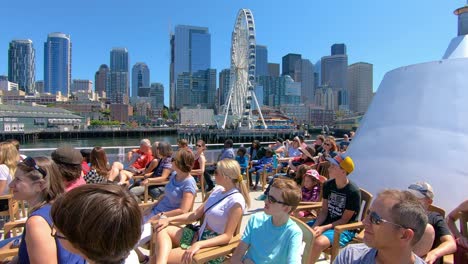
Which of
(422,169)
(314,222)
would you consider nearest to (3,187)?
(314,222)

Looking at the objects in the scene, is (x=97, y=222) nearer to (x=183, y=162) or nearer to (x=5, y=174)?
(x=183, y=162)

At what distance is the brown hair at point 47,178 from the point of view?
199 centimetres

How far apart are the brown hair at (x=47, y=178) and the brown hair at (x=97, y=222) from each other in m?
1.03

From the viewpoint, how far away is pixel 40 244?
152 cm

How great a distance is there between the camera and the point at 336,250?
2.81m

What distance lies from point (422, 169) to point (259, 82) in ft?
629

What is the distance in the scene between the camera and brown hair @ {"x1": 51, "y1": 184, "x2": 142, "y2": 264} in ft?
3.35

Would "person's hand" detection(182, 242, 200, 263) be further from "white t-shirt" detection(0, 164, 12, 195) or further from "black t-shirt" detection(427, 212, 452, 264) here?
"white t-shirt" detection(0, 164, 12, 195)

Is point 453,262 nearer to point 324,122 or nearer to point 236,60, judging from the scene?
point 236,60

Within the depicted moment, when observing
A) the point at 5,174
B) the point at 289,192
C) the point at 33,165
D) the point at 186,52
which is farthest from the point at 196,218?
the point at 186,52

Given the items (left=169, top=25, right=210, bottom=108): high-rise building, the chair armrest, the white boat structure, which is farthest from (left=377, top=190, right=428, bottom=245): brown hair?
(left=169, top=25, right=210, bottom=108): high-rise building

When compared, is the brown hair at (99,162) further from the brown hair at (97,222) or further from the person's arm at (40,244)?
the brown hair at (97,222)

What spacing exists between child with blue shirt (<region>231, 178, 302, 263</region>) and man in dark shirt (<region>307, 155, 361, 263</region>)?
630mm

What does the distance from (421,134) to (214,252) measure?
117 inches
